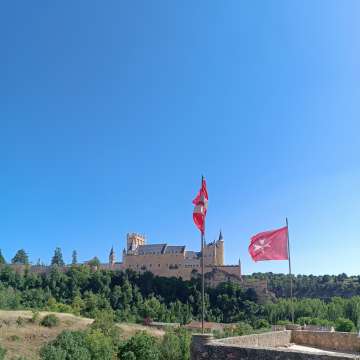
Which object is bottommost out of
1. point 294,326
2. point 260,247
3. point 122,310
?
point 122,310

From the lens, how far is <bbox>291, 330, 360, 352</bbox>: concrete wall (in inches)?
468

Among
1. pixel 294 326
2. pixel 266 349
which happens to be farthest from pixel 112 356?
pixel 266 349

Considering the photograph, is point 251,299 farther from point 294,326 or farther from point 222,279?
point 294,326

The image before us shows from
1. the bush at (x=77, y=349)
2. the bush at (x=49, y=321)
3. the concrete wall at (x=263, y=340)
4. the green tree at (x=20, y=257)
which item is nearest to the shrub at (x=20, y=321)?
the bush at (x=49, y=321)

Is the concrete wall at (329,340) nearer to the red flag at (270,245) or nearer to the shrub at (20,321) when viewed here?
the red flag at (270,245)

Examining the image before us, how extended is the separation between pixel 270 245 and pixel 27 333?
115ft

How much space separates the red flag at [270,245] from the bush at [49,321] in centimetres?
3909

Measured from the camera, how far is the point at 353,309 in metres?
66.3

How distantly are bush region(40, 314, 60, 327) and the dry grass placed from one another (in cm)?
60

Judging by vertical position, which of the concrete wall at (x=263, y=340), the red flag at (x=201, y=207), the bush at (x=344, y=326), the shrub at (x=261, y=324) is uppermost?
the red flag at (x=201, y=207)

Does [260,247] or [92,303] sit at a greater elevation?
[260,247]

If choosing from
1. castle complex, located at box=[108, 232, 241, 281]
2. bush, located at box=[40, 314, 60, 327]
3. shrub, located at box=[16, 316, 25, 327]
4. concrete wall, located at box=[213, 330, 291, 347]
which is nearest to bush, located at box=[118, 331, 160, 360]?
shrub, located at box=[16, 316, 25, 327]

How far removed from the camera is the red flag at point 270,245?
13625 millimetres

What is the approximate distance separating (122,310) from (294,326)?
69.8 m
